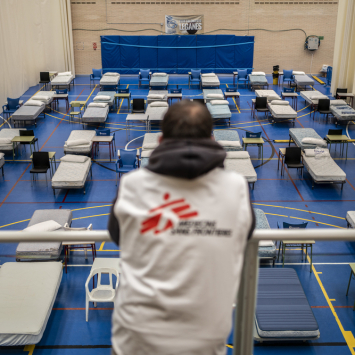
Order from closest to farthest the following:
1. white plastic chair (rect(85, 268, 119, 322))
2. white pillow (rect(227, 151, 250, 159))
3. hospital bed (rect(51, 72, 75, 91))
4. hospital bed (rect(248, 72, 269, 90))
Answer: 1. white plastic chair (rect(85, 268, 119, 322))
2. white pillow (rect(227, 151, 250, 159))
3. hospital bed (rect(51, 72, 75, 91))
4. hospital bed (rect(248, 72, 269, 90))

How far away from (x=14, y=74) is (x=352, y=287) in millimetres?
22749

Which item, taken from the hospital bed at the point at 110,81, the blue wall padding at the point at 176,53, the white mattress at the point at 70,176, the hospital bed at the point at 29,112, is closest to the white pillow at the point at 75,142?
the white mattress at the point at 70,176

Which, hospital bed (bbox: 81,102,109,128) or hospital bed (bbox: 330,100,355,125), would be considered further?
hospital bed (bbox: 330,100,355,125)

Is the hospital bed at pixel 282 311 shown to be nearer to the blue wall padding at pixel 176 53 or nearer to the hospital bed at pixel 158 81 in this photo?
the hospital bed at pixel 158 81

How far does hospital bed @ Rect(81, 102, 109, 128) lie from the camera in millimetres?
20219

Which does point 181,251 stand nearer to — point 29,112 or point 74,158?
point 74,158

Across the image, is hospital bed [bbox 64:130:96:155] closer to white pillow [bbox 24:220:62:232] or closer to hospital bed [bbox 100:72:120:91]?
white pillow [bbox 24:220:62:232]

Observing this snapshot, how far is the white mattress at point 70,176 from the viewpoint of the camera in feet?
48.7

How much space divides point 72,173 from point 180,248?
1392 centimetres

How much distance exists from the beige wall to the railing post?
3293 centimetres

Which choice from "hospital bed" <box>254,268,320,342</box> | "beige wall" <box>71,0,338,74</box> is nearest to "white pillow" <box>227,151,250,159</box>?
"hospital bed" <box>254,268,320,342</box>

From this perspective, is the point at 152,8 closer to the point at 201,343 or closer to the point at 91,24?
the point at 91,24

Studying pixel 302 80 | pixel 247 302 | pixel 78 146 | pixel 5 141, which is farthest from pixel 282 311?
pixel 302 80

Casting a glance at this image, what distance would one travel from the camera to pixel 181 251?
5.91ft
